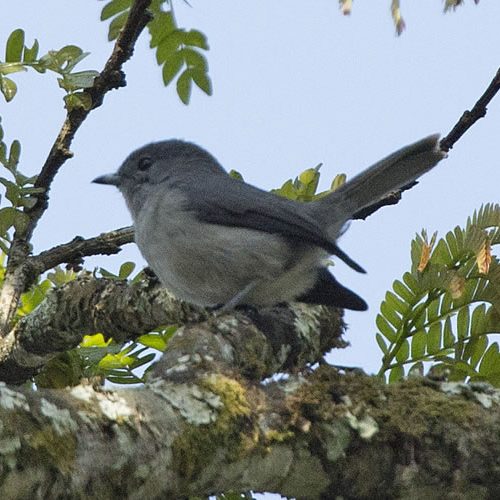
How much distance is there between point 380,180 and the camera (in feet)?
17.3

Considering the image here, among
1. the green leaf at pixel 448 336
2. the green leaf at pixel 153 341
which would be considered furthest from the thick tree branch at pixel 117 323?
the green leaf at pixel 448 336

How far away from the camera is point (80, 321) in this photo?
176 inches

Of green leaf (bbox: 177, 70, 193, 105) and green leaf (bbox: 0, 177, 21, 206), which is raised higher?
green leaf (bbox: 177, 70, 193, 105)

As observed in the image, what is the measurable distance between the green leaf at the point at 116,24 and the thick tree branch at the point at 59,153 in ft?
1.70

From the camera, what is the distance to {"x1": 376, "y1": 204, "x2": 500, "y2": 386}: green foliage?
4.12m

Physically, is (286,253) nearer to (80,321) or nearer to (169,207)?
(169,207)

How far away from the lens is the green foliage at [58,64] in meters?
3.89

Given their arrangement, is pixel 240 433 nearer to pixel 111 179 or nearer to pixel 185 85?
pixel 185 85

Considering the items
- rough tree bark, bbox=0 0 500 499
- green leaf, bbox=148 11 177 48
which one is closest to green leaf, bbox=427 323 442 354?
rough tree bark, bbox=0 0 500 499

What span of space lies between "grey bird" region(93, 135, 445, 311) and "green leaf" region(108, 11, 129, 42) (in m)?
1.09

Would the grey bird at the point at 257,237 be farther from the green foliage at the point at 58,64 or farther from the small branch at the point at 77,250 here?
the green foliage at the point at 58,64

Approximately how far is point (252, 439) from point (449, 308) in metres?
1.81

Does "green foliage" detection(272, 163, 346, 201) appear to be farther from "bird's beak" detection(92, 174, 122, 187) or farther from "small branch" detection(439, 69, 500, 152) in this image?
"bird's beak" detection(92, 174, 122, 187)

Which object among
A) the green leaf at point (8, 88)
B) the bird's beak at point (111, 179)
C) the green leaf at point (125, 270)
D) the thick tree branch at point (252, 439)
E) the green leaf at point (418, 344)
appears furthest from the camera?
the bird's beak at point (111, 179)
